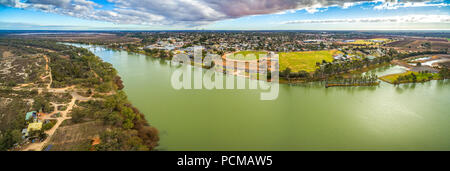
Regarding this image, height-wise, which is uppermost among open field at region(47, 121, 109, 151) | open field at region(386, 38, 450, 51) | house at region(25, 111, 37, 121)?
open field at region(386, 38, 450, 51)

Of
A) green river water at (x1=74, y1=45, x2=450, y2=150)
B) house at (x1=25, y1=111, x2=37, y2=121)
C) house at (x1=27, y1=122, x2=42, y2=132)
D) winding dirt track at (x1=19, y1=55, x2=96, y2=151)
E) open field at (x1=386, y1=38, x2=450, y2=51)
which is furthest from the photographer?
open field at (x1=386, y1=38, x2=450, y2=51)

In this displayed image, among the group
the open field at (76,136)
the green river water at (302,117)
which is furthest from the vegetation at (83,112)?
the green river water at (302,117)

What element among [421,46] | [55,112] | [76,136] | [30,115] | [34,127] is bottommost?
[76,136]


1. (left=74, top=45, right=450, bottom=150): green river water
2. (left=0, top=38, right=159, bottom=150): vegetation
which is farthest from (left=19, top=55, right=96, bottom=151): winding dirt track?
(left=74, top=45, right=450, bottom=150): green river water

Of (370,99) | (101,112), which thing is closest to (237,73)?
(370,99)

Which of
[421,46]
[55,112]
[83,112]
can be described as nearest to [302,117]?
[83,112]

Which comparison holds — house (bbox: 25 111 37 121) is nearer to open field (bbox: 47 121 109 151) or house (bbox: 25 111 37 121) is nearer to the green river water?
open field (bbox: 47 121 109 151)

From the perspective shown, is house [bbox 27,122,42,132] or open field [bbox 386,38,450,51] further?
open field [bbox 386,38,450,51]

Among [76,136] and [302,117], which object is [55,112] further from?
[302,117]

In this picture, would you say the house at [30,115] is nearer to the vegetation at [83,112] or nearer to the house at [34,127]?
the vegetation at [83,112]
